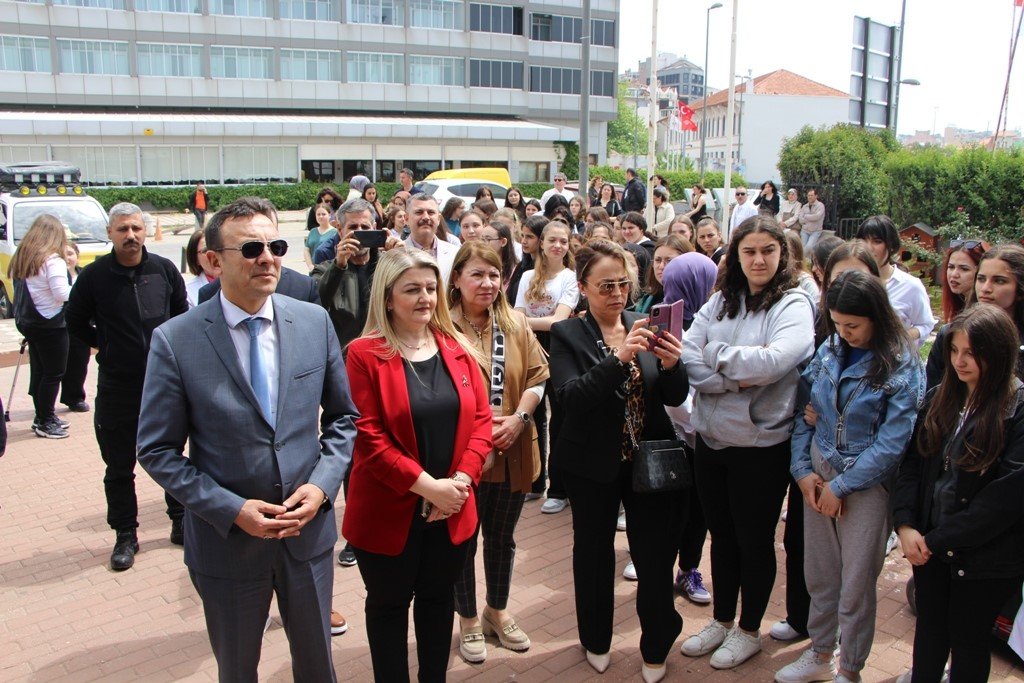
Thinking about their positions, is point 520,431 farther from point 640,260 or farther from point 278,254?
point 640,260

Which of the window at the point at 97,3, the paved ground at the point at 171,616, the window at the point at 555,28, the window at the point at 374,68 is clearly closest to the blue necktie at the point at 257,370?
the paved ground at the point at 171,616

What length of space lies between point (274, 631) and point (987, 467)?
143 inches

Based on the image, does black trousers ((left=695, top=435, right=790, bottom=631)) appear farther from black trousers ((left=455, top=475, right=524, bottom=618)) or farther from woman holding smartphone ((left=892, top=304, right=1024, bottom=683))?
black trousers ((left=455, top=475, right=524, bottom=618))

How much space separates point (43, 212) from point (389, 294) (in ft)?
45.4

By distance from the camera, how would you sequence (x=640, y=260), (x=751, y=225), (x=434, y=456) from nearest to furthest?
1. (x=434, y=456)
2. (x=751, y=225)
3. (x=640, y=260)

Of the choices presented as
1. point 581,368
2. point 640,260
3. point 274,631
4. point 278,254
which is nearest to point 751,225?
point 581,368

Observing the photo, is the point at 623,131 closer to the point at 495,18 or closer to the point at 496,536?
the point at 495,18

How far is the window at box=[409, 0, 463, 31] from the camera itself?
54344 mm

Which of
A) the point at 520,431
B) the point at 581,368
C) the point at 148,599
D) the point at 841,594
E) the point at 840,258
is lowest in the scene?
the point at 148,599

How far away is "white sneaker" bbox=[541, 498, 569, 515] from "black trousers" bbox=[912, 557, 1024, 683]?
3.02 metres

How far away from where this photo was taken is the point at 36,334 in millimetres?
8016

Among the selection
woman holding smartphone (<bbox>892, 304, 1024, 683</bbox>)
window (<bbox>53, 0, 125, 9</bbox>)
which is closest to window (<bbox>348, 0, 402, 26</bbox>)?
window (<bbox>53, 0, 125, 9</bbox>)

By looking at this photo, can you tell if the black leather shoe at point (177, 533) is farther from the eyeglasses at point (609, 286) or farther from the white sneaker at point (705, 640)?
the eyeglasses at point (609, 286)

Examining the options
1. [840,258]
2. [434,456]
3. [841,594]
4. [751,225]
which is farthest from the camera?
[840,258]
